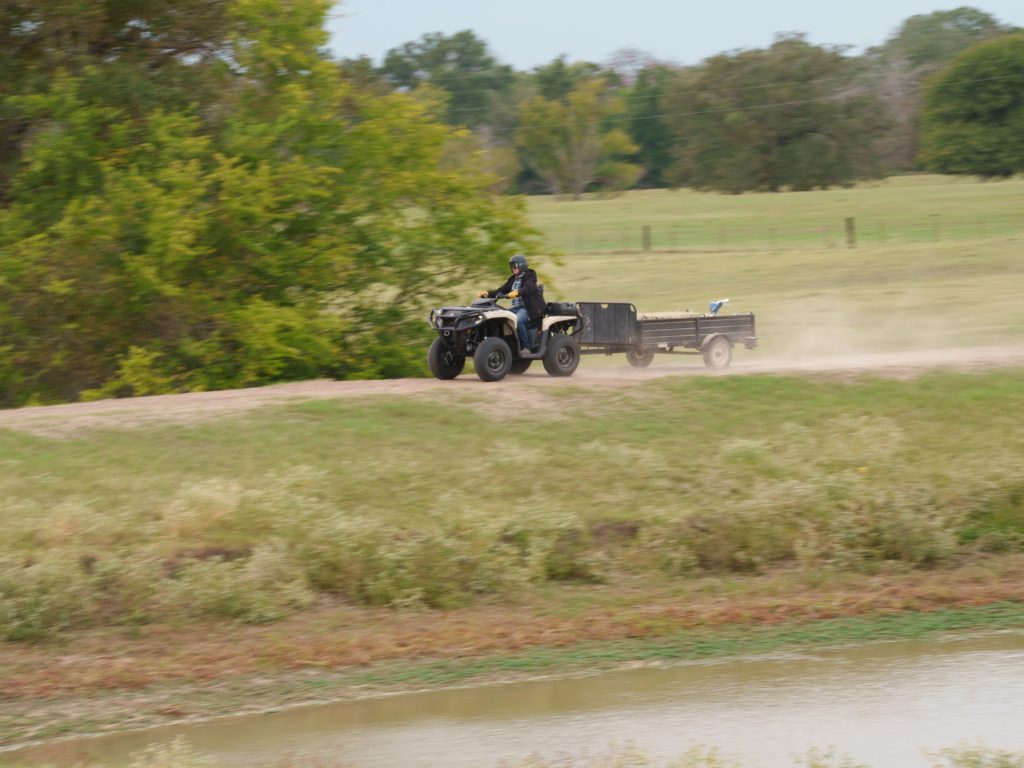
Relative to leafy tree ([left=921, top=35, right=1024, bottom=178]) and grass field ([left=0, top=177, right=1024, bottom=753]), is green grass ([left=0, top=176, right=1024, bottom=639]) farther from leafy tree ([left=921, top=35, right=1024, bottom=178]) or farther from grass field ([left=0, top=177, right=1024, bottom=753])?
leafy tree ([left=921, top=35, right=1024, bottom=178])

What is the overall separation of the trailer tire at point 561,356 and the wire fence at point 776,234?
29.1 meters

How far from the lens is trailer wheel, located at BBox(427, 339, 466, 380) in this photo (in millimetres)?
19875

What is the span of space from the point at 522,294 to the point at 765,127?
62058mm

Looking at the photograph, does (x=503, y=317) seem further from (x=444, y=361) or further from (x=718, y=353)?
(x=718, y=353)

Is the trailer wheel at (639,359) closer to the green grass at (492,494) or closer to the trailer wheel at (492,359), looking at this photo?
the green grass at (492,494)

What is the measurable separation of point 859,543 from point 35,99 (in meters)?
14.3

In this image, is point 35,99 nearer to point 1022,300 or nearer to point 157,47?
point 157,47

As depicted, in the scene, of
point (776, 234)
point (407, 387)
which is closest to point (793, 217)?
point (776, 234)

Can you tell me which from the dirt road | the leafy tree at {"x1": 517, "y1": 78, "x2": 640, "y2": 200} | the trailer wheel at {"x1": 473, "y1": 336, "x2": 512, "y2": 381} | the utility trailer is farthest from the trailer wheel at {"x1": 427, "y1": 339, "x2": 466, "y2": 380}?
the leafy tree at {"x1": 517, "y1": 78, "x2": 640, "y2": 200}

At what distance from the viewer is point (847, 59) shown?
279 feet

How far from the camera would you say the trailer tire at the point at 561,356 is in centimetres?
1973

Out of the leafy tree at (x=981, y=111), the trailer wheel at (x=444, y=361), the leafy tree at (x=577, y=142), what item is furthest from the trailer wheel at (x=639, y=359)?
the leafy tree at (x=981, y=111)

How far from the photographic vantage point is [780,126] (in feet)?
256

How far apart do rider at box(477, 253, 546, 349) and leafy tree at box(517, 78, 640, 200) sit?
62979 millimetres
